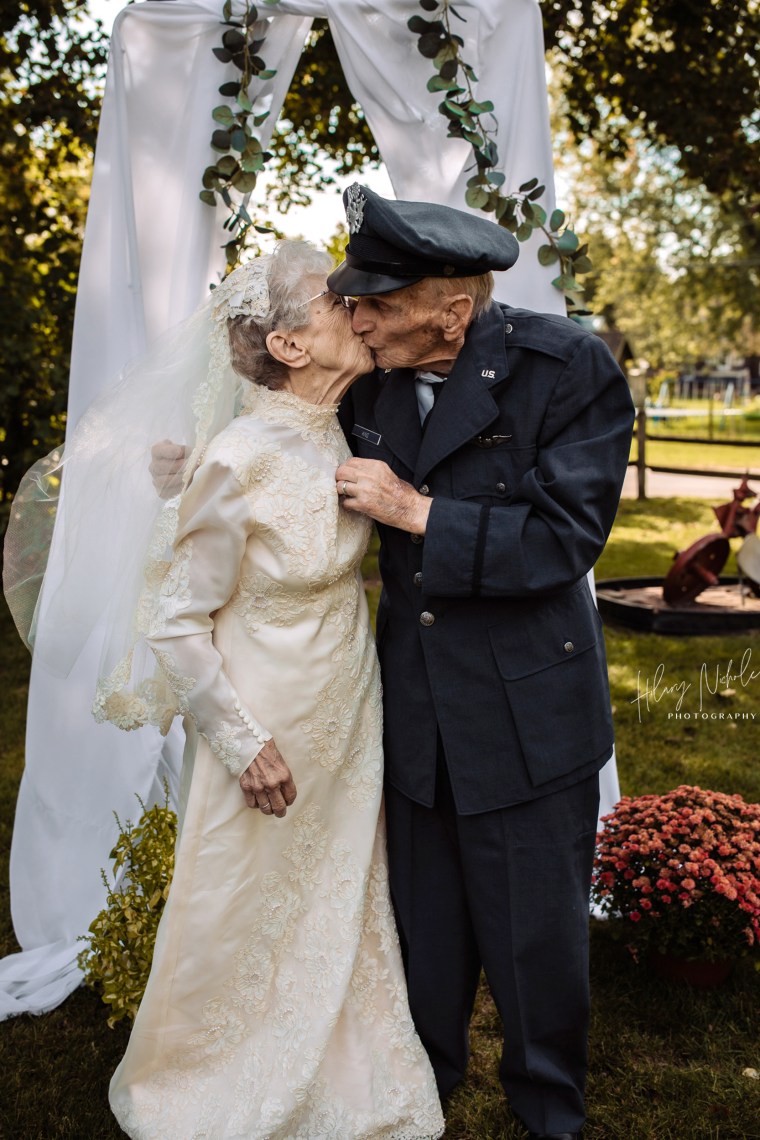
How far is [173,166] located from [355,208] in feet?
4.73

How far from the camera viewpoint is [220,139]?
3.39 m

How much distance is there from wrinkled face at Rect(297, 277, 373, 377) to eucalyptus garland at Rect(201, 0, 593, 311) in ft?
3.79

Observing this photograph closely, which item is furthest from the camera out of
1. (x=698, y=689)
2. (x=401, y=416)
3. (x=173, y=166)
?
(x=698, y=689)

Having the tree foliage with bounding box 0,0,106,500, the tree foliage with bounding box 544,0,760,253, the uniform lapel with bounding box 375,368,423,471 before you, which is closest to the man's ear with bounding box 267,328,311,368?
the uniform lapel with bounding box 375,368,423,471

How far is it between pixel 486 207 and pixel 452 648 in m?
1.66

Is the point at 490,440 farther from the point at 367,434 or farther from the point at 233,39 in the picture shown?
the point at 233,39

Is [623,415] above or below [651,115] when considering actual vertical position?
below

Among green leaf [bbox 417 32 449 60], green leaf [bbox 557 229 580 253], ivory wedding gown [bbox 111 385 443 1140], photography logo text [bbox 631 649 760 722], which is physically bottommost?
photography logo text [bbox 631 649 760 722]

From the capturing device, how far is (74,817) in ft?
12.0

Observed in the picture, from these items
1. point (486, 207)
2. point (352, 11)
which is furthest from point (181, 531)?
point (352, 11)

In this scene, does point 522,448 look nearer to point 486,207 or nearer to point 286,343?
point 286,343

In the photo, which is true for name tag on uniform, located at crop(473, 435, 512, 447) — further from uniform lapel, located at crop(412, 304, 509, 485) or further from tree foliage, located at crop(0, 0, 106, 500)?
tree foliage, located at crop(0, 0, 106, 500)

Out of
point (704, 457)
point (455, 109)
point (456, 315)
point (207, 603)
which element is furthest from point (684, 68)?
point (704, 457)

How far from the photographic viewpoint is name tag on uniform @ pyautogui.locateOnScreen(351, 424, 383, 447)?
2.60 metres
